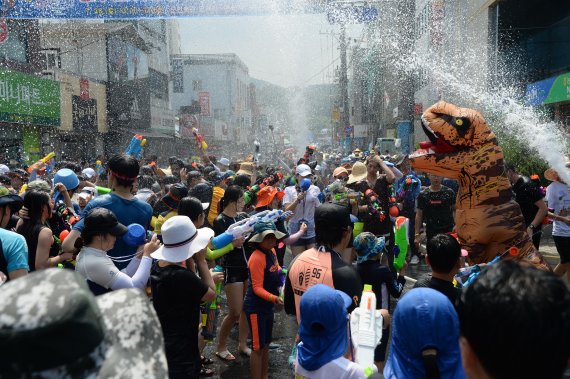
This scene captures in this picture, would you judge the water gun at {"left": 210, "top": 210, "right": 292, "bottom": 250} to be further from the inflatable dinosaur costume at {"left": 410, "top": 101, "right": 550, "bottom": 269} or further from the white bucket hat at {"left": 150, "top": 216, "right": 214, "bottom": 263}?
the inflatable dinosaur costume at {"left": 410, "top": 101, "right": 550, "bottom": 269}

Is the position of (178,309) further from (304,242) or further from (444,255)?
(304,242)

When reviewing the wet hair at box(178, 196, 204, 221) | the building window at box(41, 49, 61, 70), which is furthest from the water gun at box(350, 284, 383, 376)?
the building window at box(41, 49, 61, 70)

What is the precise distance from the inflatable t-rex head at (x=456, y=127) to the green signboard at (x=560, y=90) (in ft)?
42.9

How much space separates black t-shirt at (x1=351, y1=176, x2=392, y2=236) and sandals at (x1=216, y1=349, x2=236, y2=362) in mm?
2986

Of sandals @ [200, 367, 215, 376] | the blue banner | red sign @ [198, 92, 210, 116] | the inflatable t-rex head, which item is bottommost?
sandals @ [200, 367, 215, 376]

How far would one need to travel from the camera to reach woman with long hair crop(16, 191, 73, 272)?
4.46 m

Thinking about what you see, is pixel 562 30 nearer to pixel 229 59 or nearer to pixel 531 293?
pixel 531 293

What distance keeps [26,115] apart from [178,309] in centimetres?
1989

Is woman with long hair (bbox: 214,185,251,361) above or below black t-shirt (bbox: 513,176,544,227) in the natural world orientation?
below

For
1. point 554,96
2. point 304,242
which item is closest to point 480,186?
point 304,242

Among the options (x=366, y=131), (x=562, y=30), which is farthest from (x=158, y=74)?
(x=562, y=30)

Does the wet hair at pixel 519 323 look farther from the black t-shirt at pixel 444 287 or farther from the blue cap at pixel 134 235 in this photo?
the blue cap at pixel 134 235

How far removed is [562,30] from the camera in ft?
69.4

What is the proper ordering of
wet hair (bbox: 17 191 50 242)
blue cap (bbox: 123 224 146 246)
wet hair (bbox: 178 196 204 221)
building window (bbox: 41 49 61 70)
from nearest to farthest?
blue cap (bbox: 123 224 146 246), wet hair (bbox: 17 191 50 242), wet hair (bbox: 178 196 204 221), building window (bbox: 41 49 61 70)
